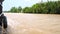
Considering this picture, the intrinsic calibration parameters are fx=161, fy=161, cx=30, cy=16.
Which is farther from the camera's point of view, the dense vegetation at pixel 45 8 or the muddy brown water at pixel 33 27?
the dense vegetation at pixel 45 8

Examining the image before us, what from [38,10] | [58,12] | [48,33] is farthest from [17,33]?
[38,10]

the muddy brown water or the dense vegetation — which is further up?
the dense vegetation

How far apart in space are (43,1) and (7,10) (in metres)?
2.16

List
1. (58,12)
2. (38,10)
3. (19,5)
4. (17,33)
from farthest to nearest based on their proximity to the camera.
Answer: (19,5) → (38,10) → (58,12) → (17,33)

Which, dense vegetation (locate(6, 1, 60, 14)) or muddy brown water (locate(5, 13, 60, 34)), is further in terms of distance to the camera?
dense vegetation (locate(6, 1, 60, 14))

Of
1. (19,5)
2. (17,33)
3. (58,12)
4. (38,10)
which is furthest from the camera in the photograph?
(19,5)

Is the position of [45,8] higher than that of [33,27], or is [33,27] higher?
[45,8]

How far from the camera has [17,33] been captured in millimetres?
2811

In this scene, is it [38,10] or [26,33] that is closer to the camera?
[26,33]

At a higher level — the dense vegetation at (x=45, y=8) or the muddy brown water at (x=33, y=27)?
the dense vegetation at (x=45, y=8)

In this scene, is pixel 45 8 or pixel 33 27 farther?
pixel 45 8

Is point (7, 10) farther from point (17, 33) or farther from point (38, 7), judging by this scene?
point (17, 33)

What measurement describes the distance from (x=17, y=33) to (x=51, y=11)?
17.6ft

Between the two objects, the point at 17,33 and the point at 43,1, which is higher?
the point at 43,1
